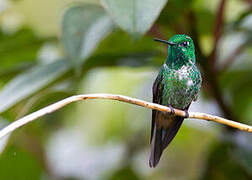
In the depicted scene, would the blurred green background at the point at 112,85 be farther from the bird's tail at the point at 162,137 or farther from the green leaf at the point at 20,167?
the bird's tail at the point at 162,137

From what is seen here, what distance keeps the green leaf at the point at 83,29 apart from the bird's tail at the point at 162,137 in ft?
1.43

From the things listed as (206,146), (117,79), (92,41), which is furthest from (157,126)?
(117,79)

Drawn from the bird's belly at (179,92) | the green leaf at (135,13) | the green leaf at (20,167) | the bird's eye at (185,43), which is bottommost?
the green leaf at (20,167)

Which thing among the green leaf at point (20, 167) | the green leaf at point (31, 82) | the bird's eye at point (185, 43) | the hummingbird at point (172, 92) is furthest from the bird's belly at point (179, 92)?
the green leaf at point (20, 167)

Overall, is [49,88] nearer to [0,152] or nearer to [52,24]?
[0,152]

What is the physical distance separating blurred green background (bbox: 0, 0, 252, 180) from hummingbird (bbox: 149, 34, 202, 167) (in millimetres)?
188

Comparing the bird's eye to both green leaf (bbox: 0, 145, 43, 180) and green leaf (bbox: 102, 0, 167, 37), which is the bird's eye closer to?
green leaf (bbox: 102, 0, 167, 37)

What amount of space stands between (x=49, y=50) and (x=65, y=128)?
0.72 m

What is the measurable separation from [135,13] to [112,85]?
1.91 metres

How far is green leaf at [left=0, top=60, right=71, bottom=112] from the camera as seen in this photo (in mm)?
1616

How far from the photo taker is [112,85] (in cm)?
318

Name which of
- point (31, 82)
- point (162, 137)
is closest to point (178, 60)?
point (162, 137)

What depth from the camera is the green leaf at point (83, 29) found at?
1537 mm

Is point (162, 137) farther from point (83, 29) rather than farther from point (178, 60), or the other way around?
point (83, 29)
